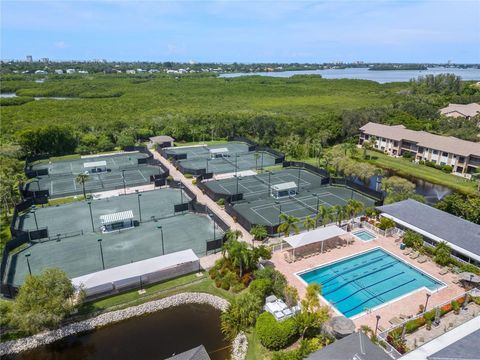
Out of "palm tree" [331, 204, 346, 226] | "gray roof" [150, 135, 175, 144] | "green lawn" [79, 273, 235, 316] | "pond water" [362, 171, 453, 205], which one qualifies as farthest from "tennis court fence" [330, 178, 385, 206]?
"gray roof" [150, 135, 175, 144]

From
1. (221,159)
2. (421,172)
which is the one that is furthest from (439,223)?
(221,159)

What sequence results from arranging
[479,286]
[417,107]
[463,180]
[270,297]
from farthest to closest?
[417,107]
[463,180]
[479,286]
[270,297]

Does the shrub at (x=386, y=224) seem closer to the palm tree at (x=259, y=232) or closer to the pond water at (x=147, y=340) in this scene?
the palm tree at (x=259, y=232)

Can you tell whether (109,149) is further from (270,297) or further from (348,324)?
(348,324)

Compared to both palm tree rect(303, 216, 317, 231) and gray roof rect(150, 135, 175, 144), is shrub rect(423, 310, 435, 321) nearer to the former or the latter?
palm tree rect(303, 216, 317, 231)

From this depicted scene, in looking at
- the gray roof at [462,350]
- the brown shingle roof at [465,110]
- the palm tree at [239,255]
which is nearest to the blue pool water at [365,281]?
the palm tree at [239,255]

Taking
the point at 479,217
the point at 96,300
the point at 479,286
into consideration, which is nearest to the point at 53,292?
the point at 96,300
